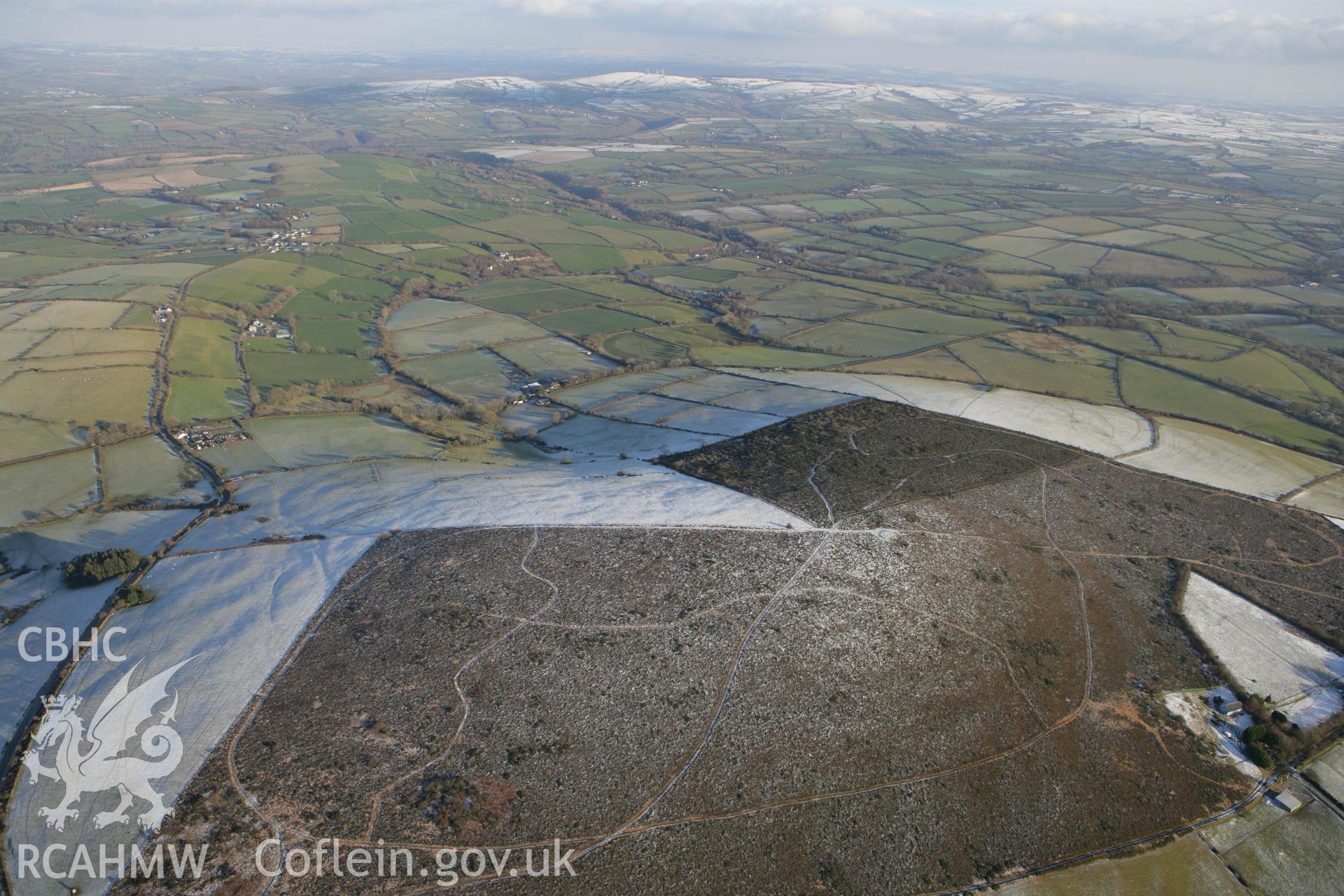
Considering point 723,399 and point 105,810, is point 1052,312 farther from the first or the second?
point 105,810

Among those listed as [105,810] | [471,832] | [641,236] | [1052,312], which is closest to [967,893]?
[471,832]

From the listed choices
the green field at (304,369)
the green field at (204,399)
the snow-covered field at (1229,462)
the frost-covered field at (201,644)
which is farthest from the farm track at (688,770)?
the green field at (304,369)

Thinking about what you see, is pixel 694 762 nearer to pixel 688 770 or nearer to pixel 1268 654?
pixel 688 770

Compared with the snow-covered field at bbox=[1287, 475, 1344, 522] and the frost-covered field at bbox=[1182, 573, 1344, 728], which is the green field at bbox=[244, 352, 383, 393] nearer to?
the frost-covered field at bbox=[1182, 573, 1344, 728]

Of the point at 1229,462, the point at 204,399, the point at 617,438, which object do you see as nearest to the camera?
the point at 1229,462

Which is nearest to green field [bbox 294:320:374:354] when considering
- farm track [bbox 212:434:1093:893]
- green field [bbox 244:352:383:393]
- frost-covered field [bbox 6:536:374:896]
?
green field [bbox 244:352:383:393]

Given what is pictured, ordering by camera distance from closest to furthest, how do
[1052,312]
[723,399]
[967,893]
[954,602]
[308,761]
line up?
[967,893]
[308,761]
[954,602]
[723,399]
[1052,312]

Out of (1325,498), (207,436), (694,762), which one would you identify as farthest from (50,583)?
(1325,498)
